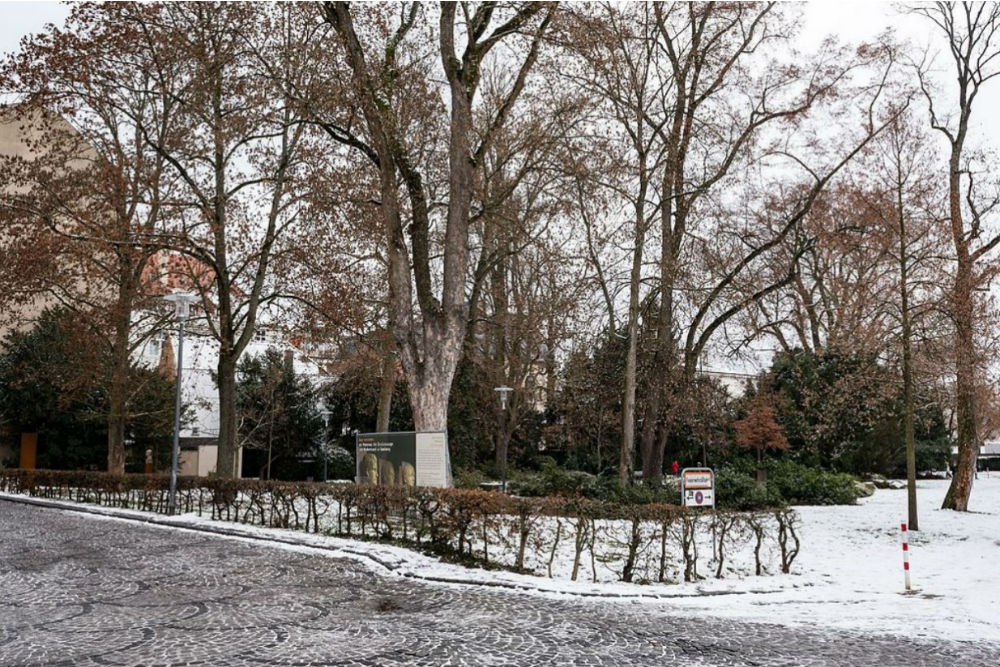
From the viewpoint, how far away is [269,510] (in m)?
17.0

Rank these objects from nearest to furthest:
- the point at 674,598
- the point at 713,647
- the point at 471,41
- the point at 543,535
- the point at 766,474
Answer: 1. the point at 713,647
2. the point at 674,598
3. the point at 543,535
4. the point at 471,41
5. the point at 766,474

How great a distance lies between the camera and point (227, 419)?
71.9ft

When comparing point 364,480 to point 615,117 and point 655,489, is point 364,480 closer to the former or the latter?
point 655,489

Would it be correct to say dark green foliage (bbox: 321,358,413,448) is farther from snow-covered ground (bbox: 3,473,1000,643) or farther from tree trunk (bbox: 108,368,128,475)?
snow-covered ground (bbox: 3,473,1000,643)

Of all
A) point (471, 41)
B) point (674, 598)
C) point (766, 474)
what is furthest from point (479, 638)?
point (766, 474)

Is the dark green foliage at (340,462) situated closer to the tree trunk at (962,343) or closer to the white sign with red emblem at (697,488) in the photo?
the tree trunk at (962,343)

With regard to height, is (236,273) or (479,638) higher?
(236,273)

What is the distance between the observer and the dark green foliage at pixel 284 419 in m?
37.8

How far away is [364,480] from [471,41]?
993cm

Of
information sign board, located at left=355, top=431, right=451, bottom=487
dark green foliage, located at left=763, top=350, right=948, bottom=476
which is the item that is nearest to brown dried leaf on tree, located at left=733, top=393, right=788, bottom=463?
dark green foliage, located at left=763, top=350, right=948, bottom=476

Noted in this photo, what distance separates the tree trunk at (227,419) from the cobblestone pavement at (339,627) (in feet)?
30.3

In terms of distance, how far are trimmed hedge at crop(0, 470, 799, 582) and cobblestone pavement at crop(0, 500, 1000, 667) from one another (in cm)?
149

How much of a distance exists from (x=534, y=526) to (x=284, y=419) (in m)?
27.6

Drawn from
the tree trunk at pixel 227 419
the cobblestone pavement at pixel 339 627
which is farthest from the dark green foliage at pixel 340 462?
the cobblestone pavement at pixel 339 627
